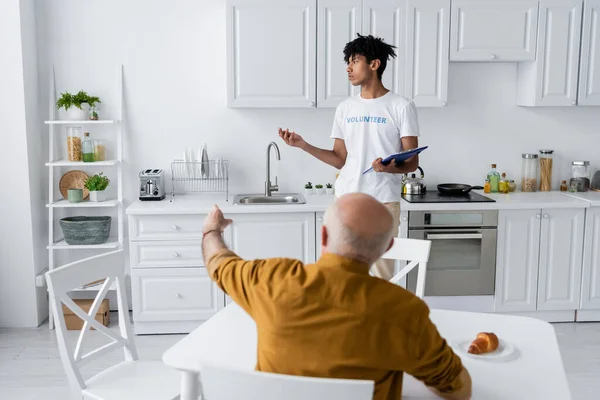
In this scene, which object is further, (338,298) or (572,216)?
(572,216)

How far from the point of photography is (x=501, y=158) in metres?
4.84

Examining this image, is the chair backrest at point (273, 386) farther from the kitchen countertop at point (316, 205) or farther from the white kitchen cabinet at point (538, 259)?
the white kitchen cabinet at point (538, 259)

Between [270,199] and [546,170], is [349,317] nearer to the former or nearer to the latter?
[270,199]

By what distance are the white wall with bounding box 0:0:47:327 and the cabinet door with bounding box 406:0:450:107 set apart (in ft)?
7.94

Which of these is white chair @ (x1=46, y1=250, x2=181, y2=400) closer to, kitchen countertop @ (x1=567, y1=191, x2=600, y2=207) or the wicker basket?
the wicker basket

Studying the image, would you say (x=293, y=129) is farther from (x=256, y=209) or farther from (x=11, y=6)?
(x=11, y=6)

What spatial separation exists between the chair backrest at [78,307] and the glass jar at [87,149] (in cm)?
183

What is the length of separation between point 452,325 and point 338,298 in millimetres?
832

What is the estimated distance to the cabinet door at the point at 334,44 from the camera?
13.9ft

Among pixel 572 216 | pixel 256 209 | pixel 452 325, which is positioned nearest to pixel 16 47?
pixel 256 209

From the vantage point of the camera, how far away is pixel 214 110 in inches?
183

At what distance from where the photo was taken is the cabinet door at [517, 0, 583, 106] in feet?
14.4

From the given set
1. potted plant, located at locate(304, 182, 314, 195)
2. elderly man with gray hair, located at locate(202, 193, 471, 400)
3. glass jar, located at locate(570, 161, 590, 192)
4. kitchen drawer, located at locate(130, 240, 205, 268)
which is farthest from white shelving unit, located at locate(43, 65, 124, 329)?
glass jar, located at locate(570, 161, 590, 192)

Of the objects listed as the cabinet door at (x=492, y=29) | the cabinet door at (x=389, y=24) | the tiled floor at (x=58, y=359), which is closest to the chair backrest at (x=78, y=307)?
the tiled floor at (x=58, y=359)
